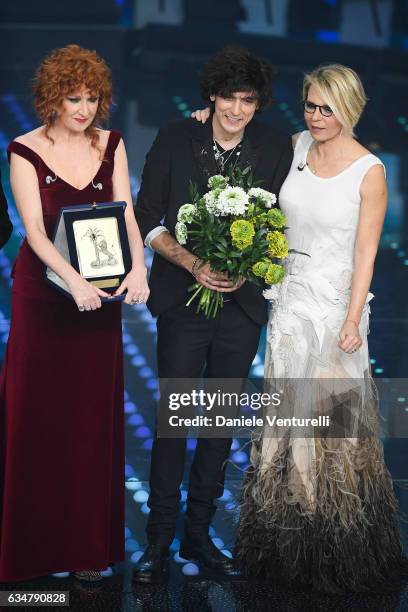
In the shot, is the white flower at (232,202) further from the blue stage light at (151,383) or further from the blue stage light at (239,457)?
the blue stage light at (151,383)

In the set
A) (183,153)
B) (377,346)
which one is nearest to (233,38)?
(377,346)

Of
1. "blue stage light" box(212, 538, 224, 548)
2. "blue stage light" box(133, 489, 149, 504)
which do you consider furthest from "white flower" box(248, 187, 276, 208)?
"blue stage light" box(133, 489, 149, 504)

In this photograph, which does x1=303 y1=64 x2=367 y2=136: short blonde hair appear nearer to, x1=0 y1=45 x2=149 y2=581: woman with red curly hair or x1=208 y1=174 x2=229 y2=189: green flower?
x1=208 y1=174 x2=229 y2=189: green flower

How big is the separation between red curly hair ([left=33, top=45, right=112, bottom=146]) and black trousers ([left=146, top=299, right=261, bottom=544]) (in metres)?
0.85

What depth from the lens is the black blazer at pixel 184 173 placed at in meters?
3.94

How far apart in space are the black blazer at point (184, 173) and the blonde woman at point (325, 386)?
0.07m

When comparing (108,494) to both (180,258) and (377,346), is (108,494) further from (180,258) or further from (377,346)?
(377,346)

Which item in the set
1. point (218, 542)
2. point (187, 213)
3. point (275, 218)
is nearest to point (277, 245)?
point (275, 218)

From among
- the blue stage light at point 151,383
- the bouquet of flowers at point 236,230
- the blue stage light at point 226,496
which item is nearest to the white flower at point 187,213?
the bouquet of flowers at point 236,230

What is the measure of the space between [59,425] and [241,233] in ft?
3.03

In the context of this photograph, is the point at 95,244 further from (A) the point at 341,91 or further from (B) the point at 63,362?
(A) the point at 341,91

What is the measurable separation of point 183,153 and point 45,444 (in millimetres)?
1123

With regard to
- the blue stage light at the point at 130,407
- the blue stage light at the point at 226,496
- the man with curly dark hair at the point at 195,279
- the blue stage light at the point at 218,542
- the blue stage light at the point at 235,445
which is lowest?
the blue stage light at the point at 218,542

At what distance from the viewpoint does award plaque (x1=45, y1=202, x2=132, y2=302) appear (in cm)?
359
